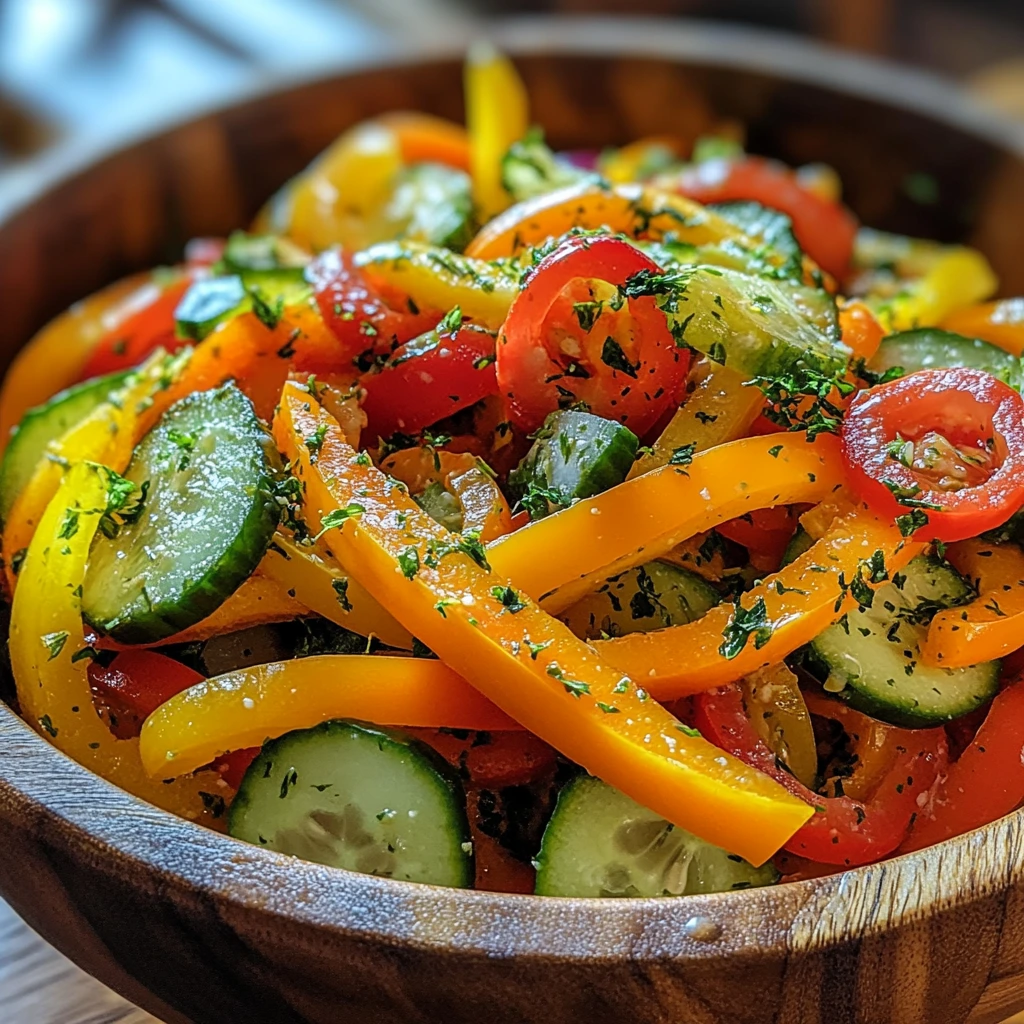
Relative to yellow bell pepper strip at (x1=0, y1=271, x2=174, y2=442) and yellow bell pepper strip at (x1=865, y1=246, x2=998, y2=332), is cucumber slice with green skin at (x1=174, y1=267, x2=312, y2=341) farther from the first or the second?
yellow bell pepper strip at (x1=865, y1=246, x2=998, y2=332)

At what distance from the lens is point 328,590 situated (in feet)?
5.77

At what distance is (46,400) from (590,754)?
1774mm

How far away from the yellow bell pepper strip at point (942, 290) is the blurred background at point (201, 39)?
1826mm

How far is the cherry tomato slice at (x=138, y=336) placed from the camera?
2.66 meters

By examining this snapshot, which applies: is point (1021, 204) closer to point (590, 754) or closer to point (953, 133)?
point (953, 133)

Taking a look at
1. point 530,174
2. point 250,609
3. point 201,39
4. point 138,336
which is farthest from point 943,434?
point 201,39

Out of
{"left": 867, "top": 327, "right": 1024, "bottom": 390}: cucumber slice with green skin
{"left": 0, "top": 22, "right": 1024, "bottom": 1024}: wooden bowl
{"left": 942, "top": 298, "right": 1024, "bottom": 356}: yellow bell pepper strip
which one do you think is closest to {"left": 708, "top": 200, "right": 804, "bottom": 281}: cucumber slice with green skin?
{"left": 867, "top": 327, "right": 1024, "bottom": 390}: cucumber slice with green skin

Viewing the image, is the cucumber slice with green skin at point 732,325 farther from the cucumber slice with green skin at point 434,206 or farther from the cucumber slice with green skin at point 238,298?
the cucumber slice with green skin at point 434,206

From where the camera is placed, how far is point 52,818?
1540 mm

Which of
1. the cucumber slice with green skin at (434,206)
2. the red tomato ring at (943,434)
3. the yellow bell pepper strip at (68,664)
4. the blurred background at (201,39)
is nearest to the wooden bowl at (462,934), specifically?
the yellow bell pepper strip at (68,664)

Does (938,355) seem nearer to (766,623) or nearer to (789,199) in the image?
(766,623)

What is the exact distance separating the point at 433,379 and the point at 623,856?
2.58 ft

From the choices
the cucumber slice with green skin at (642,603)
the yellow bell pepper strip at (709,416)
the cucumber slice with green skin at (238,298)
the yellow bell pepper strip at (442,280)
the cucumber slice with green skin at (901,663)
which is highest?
the yellow bell pepper strip at (442,280)

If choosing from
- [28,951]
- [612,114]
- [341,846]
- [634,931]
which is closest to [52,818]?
[341,846]
